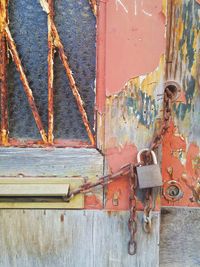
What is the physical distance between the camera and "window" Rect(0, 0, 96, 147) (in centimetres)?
Result: 125

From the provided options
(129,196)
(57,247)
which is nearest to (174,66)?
(129,196)

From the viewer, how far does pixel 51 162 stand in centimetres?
127

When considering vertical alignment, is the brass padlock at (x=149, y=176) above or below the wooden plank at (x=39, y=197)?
above

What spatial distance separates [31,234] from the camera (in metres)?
1.29

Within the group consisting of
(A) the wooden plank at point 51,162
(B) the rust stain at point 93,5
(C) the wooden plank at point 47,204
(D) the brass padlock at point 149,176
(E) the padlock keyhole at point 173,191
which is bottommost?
(C) the wooden plank at point 47,204

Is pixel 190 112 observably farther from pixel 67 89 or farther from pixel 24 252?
pixel 24 252

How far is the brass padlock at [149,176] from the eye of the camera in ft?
3.81

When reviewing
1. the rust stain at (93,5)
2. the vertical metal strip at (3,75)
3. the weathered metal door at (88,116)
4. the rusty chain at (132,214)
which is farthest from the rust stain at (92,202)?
the rust stain at (93,5)

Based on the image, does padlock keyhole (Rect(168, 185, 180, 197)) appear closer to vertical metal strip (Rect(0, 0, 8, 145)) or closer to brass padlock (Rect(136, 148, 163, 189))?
brass padlock (Rect(136, 148, 163, 189))

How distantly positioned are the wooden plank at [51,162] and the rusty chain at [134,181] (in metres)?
0.04

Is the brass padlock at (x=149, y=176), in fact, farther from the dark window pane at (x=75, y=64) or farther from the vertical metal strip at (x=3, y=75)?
the vertical metal strip at (x=3, y=75)

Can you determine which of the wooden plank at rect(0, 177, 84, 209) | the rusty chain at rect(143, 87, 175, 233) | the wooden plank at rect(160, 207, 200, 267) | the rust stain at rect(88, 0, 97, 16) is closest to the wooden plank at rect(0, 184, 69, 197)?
the wooden plank at rect(0, 177, 84, 209)

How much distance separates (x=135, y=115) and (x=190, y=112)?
20 centimetres

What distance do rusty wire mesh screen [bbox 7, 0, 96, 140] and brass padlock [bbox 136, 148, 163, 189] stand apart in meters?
0.24
